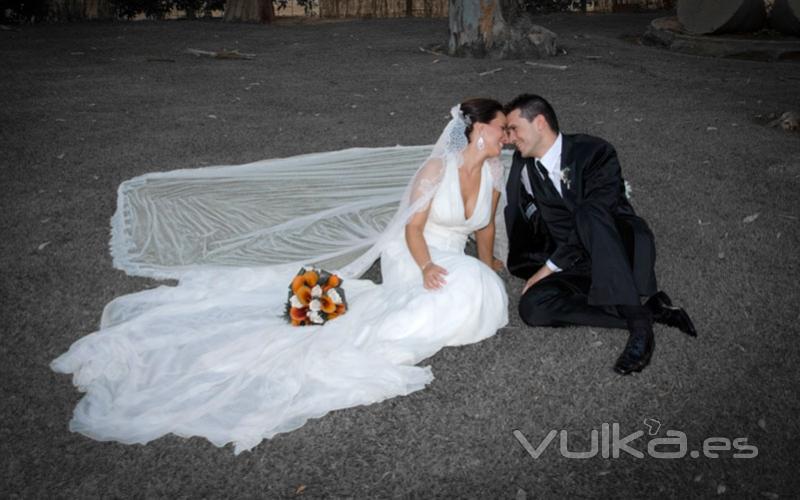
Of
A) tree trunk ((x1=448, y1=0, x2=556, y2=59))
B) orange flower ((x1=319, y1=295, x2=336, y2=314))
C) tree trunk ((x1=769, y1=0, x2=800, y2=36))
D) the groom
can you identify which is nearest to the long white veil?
the groom

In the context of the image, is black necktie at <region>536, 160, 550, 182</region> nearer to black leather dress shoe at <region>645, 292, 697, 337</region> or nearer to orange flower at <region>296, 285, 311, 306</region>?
black leather dress shoe at <region>645, 292, 697, 337</region>

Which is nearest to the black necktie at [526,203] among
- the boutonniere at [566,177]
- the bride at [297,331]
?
the bride at [297,331]

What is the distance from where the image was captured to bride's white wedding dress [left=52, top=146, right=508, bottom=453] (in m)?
2.98

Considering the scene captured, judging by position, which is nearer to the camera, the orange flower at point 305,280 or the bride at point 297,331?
the bride at point 297,331

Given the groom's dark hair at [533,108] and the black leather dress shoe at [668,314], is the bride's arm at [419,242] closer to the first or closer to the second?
the groom's dark hair at [533,108]

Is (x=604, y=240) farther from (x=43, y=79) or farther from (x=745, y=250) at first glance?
(x=43, y=79)

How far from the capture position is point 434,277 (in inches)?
139

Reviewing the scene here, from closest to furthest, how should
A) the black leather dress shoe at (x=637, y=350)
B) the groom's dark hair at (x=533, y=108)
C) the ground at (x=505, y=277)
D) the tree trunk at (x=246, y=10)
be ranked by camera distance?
1. the ground at (x=505, y=277)
2. the black leather dress shoe at (x=637, y=350)
3. the groom's dark hair at (x=533, y=108)
4. the tree trunk at (x=246, y=10)

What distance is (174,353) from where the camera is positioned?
11.0 feet

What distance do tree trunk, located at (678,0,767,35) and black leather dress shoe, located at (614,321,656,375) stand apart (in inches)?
408

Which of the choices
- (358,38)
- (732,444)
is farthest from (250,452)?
(358,38)

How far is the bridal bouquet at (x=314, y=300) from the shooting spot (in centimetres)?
348

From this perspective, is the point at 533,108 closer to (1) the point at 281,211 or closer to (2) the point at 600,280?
(2) the point at 600,280

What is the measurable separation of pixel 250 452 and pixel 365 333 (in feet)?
2.76
